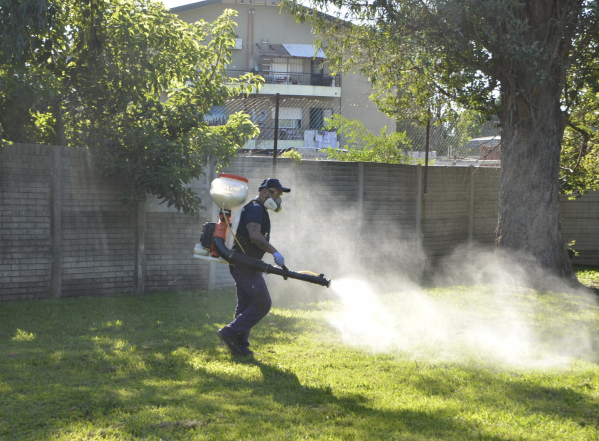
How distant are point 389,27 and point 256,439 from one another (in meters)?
7.87

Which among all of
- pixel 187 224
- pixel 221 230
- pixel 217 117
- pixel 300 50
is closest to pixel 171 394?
pixel 221 230

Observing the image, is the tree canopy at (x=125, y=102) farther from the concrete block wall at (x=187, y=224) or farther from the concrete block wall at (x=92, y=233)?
the concrete block wall at (x=187, y=224)

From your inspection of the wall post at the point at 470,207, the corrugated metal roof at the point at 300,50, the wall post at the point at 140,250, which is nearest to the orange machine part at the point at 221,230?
the wall post at the point at 140,250

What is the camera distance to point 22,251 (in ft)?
26.0

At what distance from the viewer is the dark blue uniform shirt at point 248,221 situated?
19.4 feet

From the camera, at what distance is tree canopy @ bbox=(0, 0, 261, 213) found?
315 inches

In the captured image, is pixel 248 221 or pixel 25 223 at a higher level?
pixel 248 221

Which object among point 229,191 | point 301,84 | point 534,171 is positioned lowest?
point 229,191

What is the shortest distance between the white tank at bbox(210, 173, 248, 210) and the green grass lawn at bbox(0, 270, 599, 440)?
1.50m

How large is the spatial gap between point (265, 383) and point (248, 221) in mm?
1622

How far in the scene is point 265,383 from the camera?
16.6 ft

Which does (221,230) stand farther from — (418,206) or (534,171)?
(418,206)

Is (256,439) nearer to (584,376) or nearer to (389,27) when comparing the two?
(584,376)

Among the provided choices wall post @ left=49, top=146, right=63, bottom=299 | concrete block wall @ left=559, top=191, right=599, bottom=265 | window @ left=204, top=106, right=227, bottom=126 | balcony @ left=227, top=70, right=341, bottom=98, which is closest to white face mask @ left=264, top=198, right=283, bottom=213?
wall post @ left=49, top=146, right=63, bottom=299
